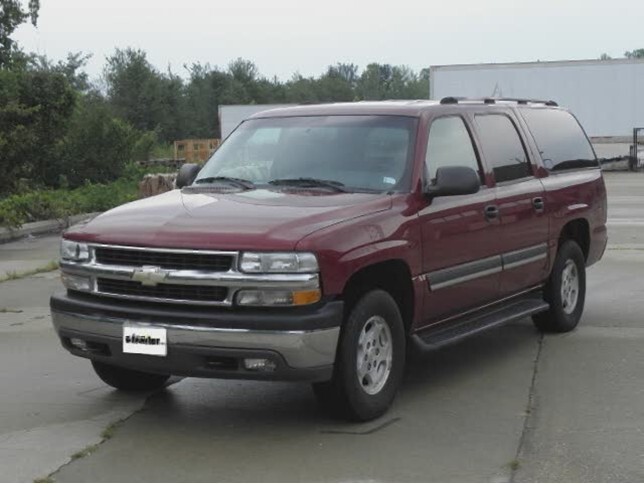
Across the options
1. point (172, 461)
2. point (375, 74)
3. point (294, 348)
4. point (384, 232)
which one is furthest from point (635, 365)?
point (375, 74)

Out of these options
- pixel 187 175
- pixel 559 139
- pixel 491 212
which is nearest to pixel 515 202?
pixel 491 212

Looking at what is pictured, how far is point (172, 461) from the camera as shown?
4.95 meters

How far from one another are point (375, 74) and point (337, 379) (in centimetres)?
13398

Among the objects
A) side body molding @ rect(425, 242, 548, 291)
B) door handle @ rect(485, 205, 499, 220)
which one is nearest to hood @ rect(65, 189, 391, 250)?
side body molding @ rect(425, 242, 548, 291)

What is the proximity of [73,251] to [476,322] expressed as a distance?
275 cm

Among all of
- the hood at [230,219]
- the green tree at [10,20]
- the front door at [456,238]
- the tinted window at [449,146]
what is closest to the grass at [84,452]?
the hood at [230,219]

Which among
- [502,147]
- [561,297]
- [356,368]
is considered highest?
[502,147]

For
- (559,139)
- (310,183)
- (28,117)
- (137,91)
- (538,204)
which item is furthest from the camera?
(137,91)

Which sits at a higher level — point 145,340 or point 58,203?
point 145,340

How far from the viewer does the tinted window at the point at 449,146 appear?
6.36 m

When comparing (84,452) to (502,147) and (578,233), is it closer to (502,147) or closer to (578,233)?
(502,147)

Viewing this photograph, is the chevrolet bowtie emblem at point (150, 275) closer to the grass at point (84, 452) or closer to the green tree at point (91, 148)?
the grass at point (84, 452)

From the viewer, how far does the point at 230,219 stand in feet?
17.5

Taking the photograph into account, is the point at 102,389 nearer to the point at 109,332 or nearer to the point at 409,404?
the point at 109,332
